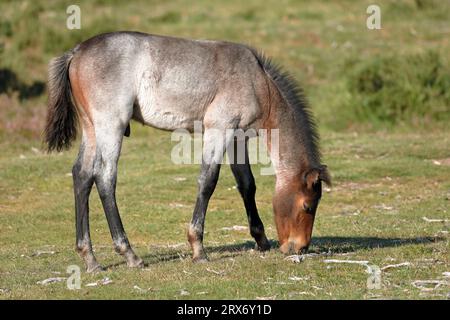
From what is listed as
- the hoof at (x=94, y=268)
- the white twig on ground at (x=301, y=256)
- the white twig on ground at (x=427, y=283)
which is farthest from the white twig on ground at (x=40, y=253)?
the white twig on ground at (x=427, y=283)

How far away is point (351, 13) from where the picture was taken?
2941 centimetres

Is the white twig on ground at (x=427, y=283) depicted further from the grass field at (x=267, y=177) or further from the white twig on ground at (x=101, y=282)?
the white twig on ground at (x=101, y=282)

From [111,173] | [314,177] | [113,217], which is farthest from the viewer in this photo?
[314,177]

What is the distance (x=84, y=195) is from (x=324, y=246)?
9.90ft

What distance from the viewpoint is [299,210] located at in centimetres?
1124

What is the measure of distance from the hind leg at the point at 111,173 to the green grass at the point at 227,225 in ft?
0.83

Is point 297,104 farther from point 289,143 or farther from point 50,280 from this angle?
point 50,280

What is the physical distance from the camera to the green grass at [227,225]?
9.83m

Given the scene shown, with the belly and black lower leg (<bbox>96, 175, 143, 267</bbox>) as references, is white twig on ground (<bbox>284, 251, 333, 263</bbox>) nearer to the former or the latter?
black lower leg (<bbox>96, 175, 143, 267</bbox>)

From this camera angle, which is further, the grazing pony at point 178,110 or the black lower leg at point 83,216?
the black lower leg at point 83,216

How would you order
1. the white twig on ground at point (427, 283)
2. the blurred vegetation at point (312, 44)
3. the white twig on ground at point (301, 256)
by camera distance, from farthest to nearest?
the blurred vegetation at point (312, 44) → the white twig on ground at point (301, 256) → the white twig on ground at point (427, 283)

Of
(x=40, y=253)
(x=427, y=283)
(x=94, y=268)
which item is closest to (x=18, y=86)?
(x=40, y=253)
